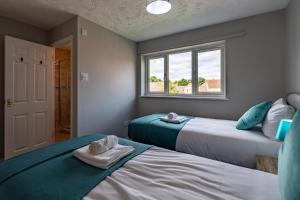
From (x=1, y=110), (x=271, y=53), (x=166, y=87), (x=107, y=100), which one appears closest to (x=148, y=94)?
(x=166, y=87)

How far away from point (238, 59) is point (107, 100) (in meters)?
2.51

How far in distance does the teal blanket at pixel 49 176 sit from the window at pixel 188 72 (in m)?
2.33

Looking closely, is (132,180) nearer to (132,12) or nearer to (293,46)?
(132,12)

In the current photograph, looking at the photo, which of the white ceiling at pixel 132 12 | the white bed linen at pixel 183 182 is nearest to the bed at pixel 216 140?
the white bed linen at pixel 183 182

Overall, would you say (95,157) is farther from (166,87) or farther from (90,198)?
(166,87)

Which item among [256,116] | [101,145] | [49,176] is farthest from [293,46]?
[49,176]

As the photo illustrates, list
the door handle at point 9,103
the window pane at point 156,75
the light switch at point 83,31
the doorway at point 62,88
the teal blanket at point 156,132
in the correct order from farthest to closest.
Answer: the doorway at point 62,88 < the window pane at point 156,75 < the light switch at point 83,31 < the door handle at point 9,103 < the teal blanket at point 156,132

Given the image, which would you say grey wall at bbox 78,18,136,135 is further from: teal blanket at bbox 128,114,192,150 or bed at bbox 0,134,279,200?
bed at bbox 0,134,279,200

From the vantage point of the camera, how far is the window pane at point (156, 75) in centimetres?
368

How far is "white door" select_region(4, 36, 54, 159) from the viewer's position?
2391 mm

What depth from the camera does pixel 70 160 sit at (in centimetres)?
110

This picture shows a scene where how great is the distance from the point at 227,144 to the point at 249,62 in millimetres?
1625

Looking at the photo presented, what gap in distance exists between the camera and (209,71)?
3029 millimetres

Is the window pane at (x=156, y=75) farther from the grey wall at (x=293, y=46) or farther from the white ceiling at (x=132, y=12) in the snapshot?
the grey wall at (x=293, y=46)
